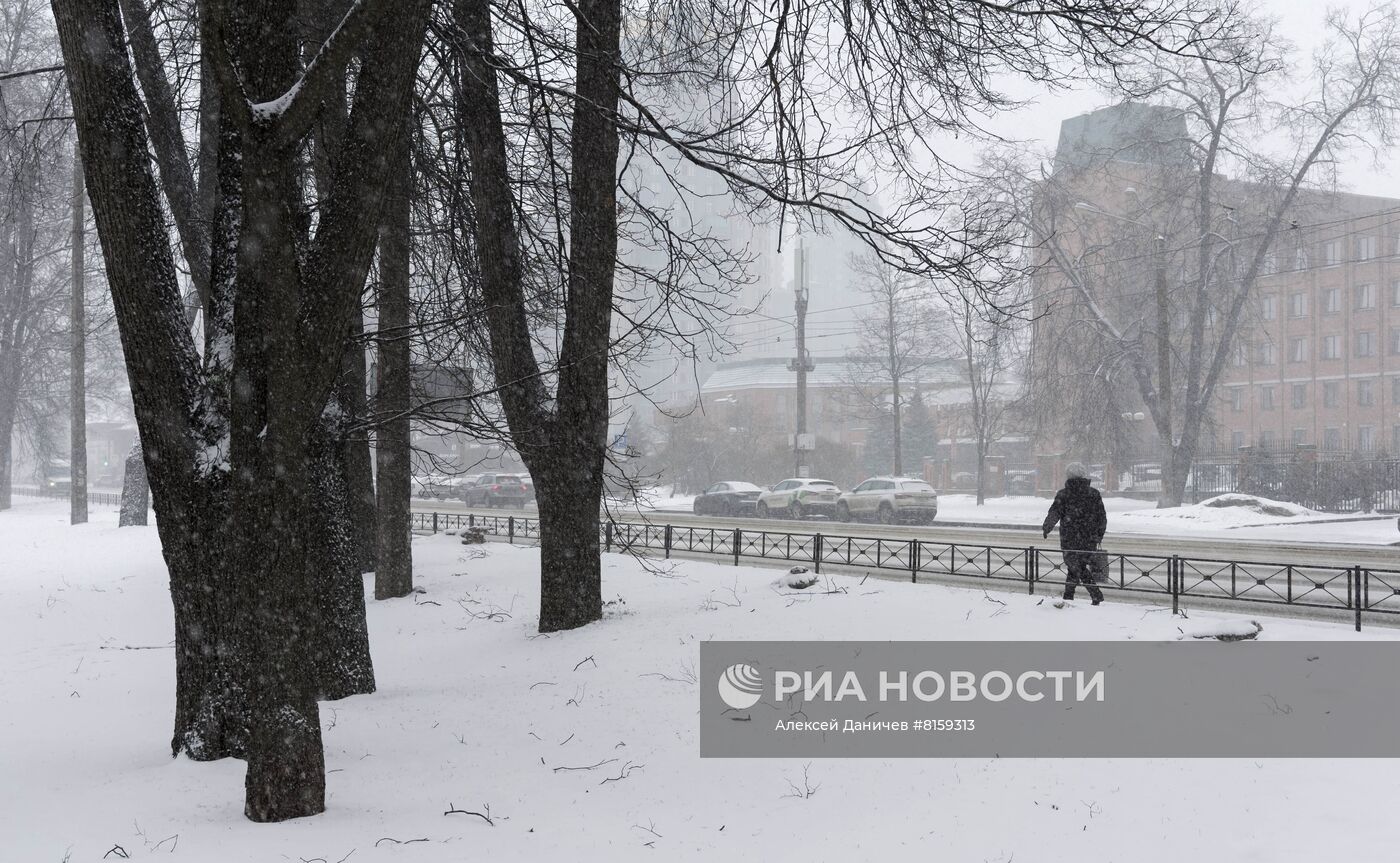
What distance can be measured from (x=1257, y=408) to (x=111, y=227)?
215ft

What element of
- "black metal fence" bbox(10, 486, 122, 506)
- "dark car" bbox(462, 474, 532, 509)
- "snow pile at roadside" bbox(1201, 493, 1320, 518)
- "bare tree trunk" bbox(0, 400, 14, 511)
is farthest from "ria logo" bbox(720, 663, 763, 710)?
"black metal fence" bbox(10, 486, 122, 506)

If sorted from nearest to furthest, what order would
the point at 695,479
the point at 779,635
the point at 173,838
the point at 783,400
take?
the point at 173,838
the point at 779,635
the point at 695,479
the point at 783,400

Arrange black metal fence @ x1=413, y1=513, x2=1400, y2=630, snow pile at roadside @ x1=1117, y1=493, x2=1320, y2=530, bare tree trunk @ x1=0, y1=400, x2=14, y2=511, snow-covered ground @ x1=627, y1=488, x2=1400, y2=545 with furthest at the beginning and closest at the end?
bare tree trunk @ x1=0, y1=400, x2=14, y2=511, snow pile at roadside @ x1=1117, y1=493, x2=1320, y2=530, snow-covered ground @ x1=627, y1=488, x2=1400, y2=545, black metal fence @ x1=413, y1=513, x2=1400, y2=630

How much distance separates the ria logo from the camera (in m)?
7.19

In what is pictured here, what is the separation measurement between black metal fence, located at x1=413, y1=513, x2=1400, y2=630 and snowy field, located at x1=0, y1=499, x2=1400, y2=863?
1.03 metres

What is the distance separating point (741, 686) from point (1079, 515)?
20.3 feet

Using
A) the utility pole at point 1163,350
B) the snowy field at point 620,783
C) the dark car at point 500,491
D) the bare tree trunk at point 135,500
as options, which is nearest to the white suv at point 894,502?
the utility pole at point 1163,350

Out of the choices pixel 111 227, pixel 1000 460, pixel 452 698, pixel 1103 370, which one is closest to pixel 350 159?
pixel 111 227

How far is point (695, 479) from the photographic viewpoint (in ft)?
152

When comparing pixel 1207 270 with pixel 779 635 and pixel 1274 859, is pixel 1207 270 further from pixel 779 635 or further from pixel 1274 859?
pixel 1274 859

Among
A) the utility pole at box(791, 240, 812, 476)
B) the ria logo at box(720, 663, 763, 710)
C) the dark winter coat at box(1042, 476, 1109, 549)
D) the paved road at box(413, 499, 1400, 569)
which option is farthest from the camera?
the utility pole at box(791, 240, 812, 476)

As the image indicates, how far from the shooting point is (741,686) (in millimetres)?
7383

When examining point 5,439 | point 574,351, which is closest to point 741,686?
point 574,351

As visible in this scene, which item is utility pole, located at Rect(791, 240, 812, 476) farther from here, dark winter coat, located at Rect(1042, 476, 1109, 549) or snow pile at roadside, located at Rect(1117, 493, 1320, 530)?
dark winter coat, located at Rect(1042, 476, 1109, 549)
